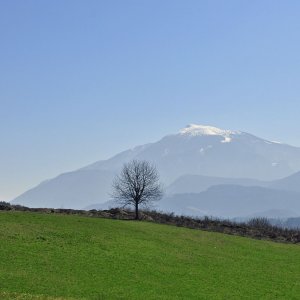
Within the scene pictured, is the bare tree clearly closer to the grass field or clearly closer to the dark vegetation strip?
the dark vegetation strip

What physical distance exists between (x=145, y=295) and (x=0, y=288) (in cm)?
1064

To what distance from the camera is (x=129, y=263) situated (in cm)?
4831

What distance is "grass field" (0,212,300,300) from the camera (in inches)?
1524

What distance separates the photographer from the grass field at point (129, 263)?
3872 cm

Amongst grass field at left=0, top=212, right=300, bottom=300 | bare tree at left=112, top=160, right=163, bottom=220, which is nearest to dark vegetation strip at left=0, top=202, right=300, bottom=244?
bare tree at left=112, top=160, right=163, bottom=220

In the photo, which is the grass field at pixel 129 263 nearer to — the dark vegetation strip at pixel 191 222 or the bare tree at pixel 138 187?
the dark vegetation strip at pixel 191 222

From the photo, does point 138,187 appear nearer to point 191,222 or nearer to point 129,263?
point 191,222

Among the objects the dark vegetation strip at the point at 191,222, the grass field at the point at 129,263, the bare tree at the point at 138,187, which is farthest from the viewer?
the bare tree at the point at 138,187

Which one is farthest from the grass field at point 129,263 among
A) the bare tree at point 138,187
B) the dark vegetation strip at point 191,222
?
the bare tree at point 138,187

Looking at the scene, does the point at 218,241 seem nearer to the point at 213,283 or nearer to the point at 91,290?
the point at 213,283

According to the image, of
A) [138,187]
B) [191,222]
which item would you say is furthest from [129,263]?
[138,187]

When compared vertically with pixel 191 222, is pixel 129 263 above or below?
below

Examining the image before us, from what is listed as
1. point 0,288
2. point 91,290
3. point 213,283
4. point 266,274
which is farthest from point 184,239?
point 0,288

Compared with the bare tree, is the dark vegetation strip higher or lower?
lower
